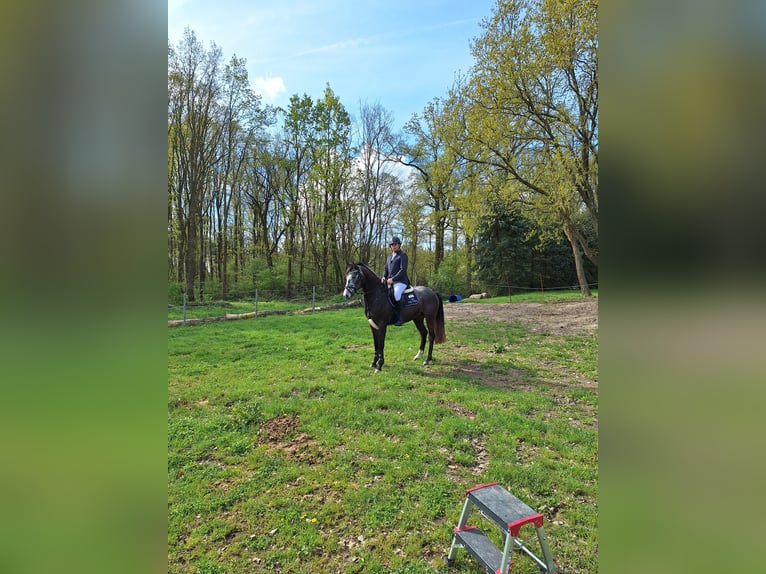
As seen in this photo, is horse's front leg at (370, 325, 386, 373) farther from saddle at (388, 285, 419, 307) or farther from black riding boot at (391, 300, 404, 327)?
saddle at (388, 285, 419, 307)

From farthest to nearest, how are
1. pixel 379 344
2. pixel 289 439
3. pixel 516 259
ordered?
pixel 516 259 < pixel 379 344 < pixel 289 439

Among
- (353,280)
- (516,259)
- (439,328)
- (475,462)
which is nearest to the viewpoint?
(475,462)

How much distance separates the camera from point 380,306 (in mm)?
6836

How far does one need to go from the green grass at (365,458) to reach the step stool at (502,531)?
0.19m

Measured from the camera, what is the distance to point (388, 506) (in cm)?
295

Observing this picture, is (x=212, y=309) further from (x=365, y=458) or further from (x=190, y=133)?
(x=365, y=458)

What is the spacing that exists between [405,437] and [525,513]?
205cm

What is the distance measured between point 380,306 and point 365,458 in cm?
347
